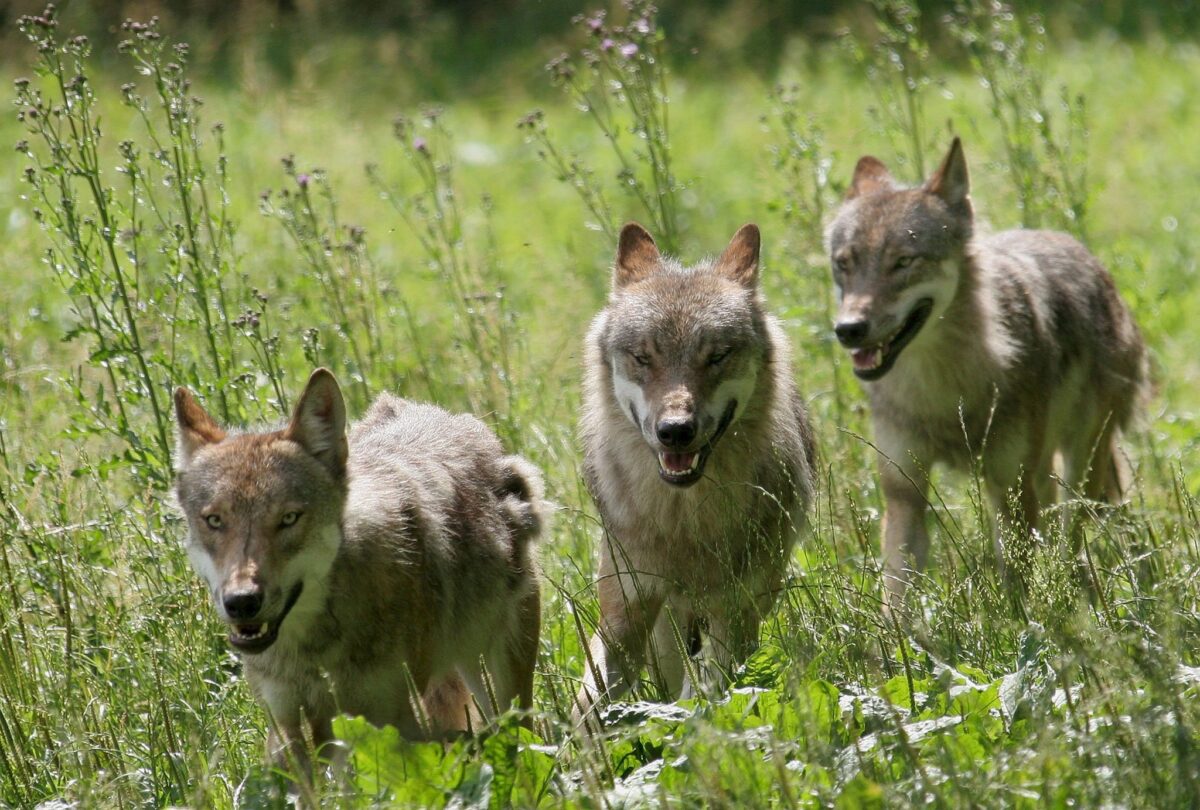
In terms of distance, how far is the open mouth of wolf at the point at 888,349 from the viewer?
6535 millimetres

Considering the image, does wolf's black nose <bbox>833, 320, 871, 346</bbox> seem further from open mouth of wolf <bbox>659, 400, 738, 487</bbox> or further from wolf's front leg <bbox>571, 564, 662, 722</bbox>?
wolf's front leg <bbox>571, 564, 662, 722</bbox>

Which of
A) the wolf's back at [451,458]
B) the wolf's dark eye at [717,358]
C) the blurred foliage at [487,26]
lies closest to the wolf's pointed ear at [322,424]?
the wolf's back at [451,458]

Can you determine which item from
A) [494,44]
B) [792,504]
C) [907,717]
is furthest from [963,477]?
[494,44]

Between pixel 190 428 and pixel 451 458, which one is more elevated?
pixel 190 428

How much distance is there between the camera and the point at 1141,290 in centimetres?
902

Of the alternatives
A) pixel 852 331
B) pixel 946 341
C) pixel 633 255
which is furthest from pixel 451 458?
pixel 946 341

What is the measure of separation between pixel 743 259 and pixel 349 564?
2105mm

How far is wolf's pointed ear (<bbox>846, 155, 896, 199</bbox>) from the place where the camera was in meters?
7.20

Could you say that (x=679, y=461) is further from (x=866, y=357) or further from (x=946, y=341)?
(x=946, y=341)

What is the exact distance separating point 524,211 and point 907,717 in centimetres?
979

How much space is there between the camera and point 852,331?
645 centimetres

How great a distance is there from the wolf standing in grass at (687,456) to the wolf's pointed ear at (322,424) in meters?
1.05

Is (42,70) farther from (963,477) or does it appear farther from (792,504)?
(963,477)

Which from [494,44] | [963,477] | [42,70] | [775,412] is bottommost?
[963,477]
